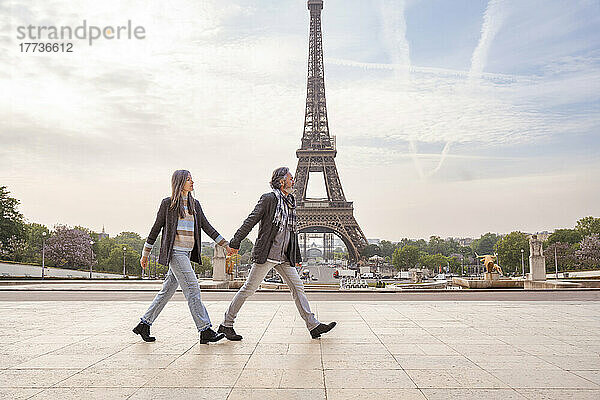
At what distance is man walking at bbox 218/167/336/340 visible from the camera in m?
7.69

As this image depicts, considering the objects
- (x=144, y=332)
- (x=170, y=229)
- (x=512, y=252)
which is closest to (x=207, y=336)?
(x=144, y=332)

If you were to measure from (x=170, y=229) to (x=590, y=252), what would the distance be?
224 feet

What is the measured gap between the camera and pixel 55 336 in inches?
312

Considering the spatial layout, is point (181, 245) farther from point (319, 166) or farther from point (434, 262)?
point (434, 262)

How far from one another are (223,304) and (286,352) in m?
7.39

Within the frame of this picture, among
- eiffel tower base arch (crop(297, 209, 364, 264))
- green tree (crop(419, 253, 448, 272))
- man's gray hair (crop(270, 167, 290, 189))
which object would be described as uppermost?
eiffel tower base arch (crop(297, 209, 364, 264))

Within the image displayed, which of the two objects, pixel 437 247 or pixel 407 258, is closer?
pixel 407 258

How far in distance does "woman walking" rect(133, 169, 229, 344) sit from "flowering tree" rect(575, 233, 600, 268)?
66.0 meters

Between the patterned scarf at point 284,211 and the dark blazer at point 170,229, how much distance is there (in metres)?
0.87

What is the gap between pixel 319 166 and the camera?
71.0 m

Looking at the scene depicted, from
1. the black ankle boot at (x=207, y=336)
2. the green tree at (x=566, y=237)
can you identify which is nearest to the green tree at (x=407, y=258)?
the green tree at (x=566, y=237)

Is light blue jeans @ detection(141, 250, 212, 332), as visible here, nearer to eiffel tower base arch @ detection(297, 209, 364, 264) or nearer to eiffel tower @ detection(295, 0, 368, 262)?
eiffel tower @ detection(295, 0, 368, 262)

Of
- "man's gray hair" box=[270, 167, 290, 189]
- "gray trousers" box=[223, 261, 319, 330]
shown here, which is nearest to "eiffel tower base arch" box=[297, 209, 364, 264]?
"man's gray hair" box=[270, 167, 290, 189]

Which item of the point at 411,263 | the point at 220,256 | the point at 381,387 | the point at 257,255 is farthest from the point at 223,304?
the point at 411,263
